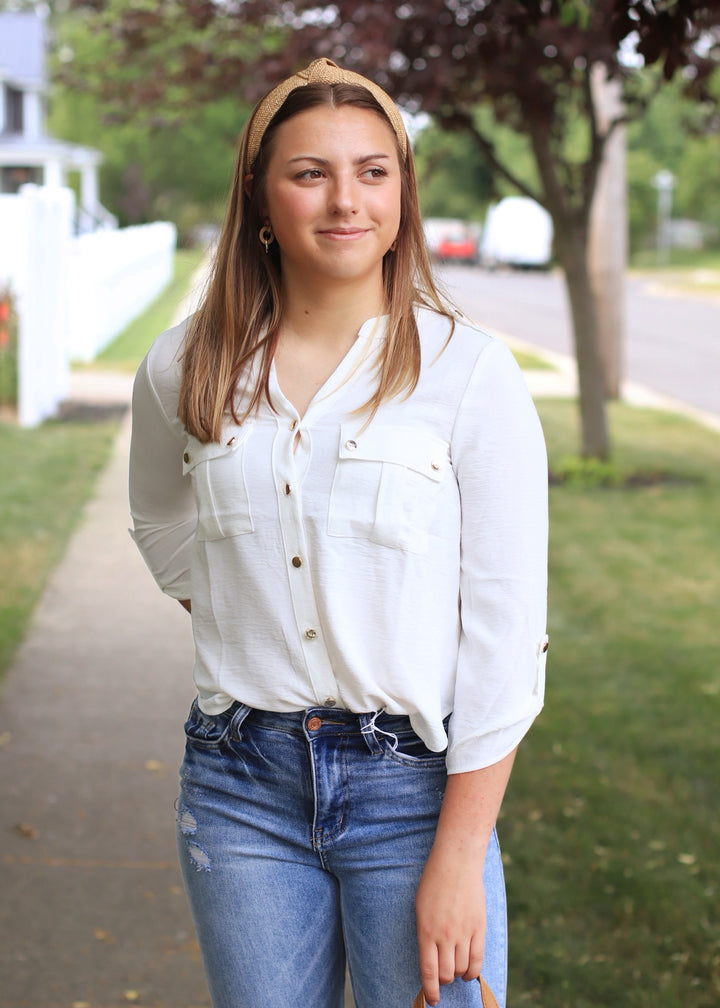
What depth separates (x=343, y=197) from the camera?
170 centimetres

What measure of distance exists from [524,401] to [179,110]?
9705 millimetres

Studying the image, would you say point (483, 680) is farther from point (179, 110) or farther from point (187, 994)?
point (179, 110)

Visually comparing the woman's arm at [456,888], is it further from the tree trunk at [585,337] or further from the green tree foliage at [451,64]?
the tree trunk at [585,337]

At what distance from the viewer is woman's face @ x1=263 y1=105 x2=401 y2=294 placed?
5.63ft

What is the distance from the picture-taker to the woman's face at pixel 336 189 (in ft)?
5.63

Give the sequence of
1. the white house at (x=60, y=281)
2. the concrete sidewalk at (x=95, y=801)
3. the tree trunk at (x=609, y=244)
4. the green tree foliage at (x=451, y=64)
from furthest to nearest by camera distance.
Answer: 1. the tree trunk at (x=609, y=244)
2. the white house at (x=60, y=281)
3. the green tree foliage at (x=451, y=64)
4. the concrete sidewalk at (x=95, y=801)

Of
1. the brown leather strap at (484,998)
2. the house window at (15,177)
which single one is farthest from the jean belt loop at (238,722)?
the house window at (15,177)

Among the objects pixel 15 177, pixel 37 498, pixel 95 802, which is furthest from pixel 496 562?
pixel 15 177

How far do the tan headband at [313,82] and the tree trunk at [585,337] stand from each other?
7.59 m

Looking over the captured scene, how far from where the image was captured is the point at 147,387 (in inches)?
75.1

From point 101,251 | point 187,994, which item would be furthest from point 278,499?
point 101,251

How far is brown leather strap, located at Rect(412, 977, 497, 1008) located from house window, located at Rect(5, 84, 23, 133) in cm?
4100

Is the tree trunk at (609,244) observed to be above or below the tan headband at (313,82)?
below

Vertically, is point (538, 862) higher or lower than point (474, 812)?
lower
